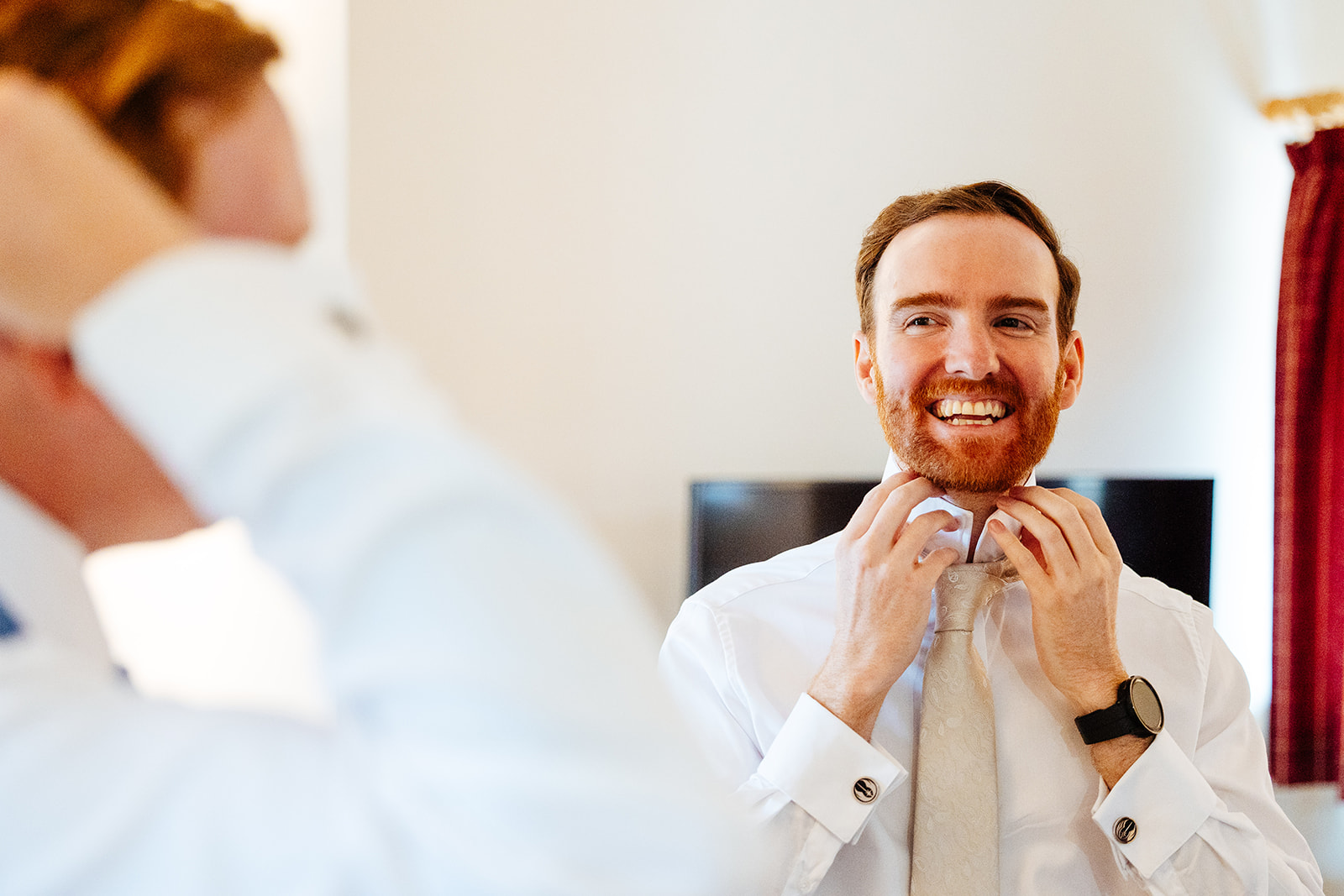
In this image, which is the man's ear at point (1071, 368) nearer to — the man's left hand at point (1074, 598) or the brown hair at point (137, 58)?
the man's left hand at point (1074, 598)

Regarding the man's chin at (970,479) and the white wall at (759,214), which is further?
the white wall at (759,214)

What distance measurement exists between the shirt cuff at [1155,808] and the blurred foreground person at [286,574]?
995mm

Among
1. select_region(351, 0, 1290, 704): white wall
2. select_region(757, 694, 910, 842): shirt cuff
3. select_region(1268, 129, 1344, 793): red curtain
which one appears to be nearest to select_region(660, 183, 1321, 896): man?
select_region(757, 694, 910, 842): shirt cuff

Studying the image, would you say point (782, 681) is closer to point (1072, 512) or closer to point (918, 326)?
point (1072, 512)

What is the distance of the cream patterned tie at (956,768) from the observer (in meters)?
1.18

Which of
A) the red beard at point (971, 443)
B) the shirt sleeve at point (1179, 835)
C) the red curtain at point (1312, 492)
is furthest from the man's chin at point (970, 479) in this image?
the red curtain at point (1312, 492)

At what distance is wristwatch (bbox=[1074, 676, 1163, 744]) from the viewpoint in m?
1.19

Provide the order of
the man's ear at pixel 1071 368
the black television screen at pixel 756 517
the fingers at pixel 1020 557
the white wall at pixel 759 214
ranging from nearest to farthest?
the fingers at pixel 1020 557, the man's ear at pixel 1071 368, the white wall at pixel 759 214, the black television screen at pixel 756 517

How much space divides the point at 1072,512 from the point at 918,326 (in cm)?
35

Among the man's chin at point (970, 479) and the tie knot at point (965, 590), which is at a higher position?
the man's chin at point (970, 479)

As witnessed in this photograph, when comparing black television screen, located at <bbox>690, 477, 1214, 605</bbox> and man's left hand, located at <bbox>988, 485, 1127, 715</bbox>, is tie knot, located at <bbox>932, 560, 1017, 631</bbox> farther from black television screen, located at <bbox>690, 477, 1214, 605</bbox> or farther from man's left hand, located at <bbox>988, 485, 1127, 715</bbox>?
black television screen, located at <bbox>690, 477, 1214, 605</bbox>

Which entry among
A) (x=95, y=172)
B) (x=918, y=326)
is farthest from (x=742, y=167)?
(x=95, y=172)

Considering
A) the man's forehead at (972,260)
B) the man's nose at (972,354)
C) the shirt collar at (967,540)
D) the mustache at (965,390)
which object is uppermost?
the man's forehead at (972,260)

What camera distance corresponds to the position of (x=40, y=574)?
0.41 meters
